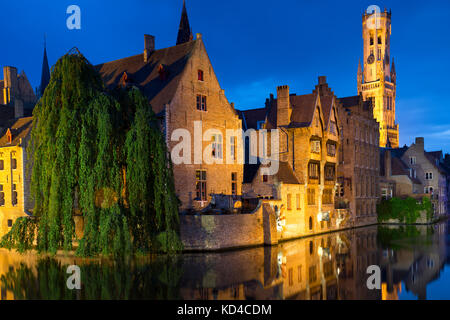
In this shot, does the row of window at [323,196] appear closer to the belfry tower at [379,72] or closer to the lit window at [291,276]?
the lit window at [291,276]

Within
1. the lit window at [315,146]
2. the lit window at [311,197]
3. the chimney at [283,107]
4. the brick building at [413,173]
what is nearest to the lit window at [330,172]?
the lit window at [311,197]

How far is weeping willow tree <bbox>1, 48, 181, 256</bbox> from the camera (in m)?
22.2

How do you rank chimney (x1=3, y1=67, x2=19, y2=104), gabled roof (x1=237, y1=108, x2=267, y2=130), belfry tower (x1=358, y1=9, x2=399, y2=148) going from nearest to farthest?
gabled roof (x1=237, y1=108, x2=267, y2=130)
chimney (x1=3, y1=67, x2=19, y2=104)
belfry tower (x1=358, y1=9, x2=399, y2=148)

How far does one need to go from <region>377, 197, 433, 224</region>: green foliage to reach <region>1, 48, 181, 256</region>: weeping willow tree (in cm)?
3953

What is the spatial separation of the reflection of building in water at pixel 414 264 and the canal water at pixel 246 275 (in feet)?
0.13

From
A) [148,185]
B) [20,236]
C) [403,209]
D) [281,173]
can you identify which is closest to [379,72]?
[403,209]

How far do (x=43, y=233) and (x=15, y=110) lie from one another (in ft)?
80.1

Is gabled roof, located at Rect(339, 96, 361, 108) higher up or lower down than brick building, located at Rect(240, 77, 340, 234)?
higher up

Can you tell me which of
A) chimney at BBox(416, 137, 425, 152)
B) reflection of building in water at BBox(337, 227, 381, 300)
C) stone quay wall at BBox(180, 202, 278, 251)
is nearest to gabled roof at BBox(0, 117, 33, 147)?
stone quay wall at BBox(180, 202, 278, 251)

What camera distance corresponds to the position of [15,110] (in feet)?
141

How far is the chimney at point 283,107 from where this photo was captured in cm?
4122

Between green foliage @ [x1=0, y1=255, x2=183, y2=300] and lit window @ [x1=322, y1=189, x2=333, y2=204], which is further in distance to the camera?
lit window @ [x1=322, y1=189, x2=333, y2=204]

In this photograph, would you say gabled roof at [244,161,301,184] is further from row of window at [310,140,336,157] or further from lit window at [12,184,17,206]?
lit window at [12,184,17,206]

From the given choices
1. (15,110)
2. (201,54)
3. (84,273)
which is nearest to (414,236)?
(201,54)
